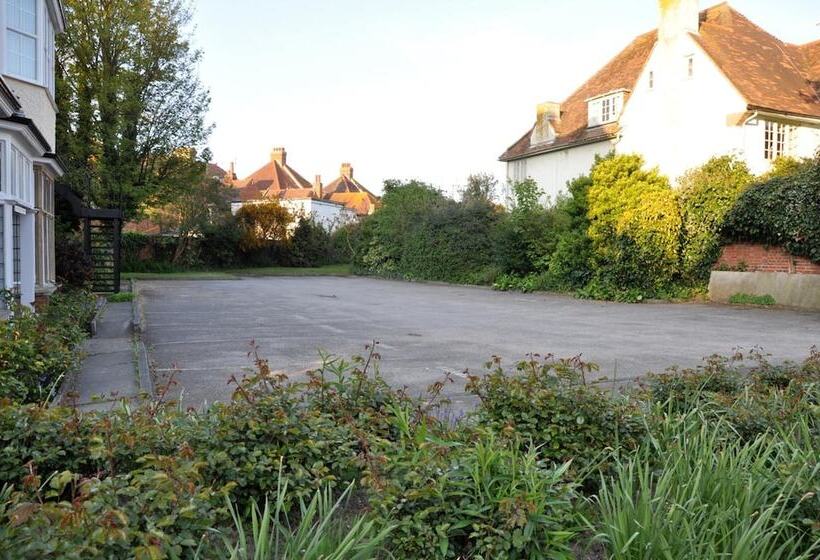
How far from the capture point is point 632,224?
65.8ft

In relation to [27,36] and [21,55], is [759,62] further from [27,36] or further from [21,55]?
[21,55]

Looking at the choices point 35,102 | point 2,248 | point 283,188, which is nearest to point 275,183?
point 283,188

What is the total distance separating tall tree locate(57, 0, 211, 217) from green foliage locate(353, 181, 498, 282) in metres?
11.8

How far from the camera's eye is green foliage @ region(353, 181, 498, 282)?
96.2ft

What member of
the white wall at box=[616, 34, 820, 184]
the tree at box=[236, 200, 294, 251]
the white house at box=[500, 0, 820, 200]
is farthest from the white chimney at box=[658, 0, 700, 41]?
the tree at box=[236, 200, 294, 251]

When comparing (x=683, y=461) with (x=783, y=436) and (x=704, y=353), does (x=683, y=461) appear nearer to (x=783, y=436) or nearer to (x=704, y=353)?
(x=783, y=436)

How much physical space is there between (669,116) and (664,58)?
2.28m

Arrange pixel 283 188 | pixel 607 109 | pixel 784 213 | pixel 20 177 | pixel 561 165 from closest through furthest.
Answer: pixel 20 177
pixel 784 213
pixel 607 109
pixel 561 165
pixel 283 188

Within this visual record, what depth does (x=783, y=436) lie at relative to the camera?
3430 mm

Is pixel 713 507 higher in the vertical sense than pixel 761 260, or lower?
lower

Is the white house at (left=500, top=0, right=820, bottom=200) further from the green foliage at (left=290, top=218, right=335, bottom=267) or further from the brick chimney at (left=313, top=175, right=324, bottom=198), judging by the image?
the brick chimney at (left=313, top=175, right=324, bottom=198)

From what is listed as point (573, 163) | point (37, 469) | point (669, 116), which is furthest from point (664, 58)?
point (37, 469)

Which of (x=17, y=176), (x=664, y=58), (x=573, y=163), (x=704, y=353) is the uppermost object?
(x=664, y=58)

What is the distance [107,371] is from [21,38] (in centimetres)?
792
